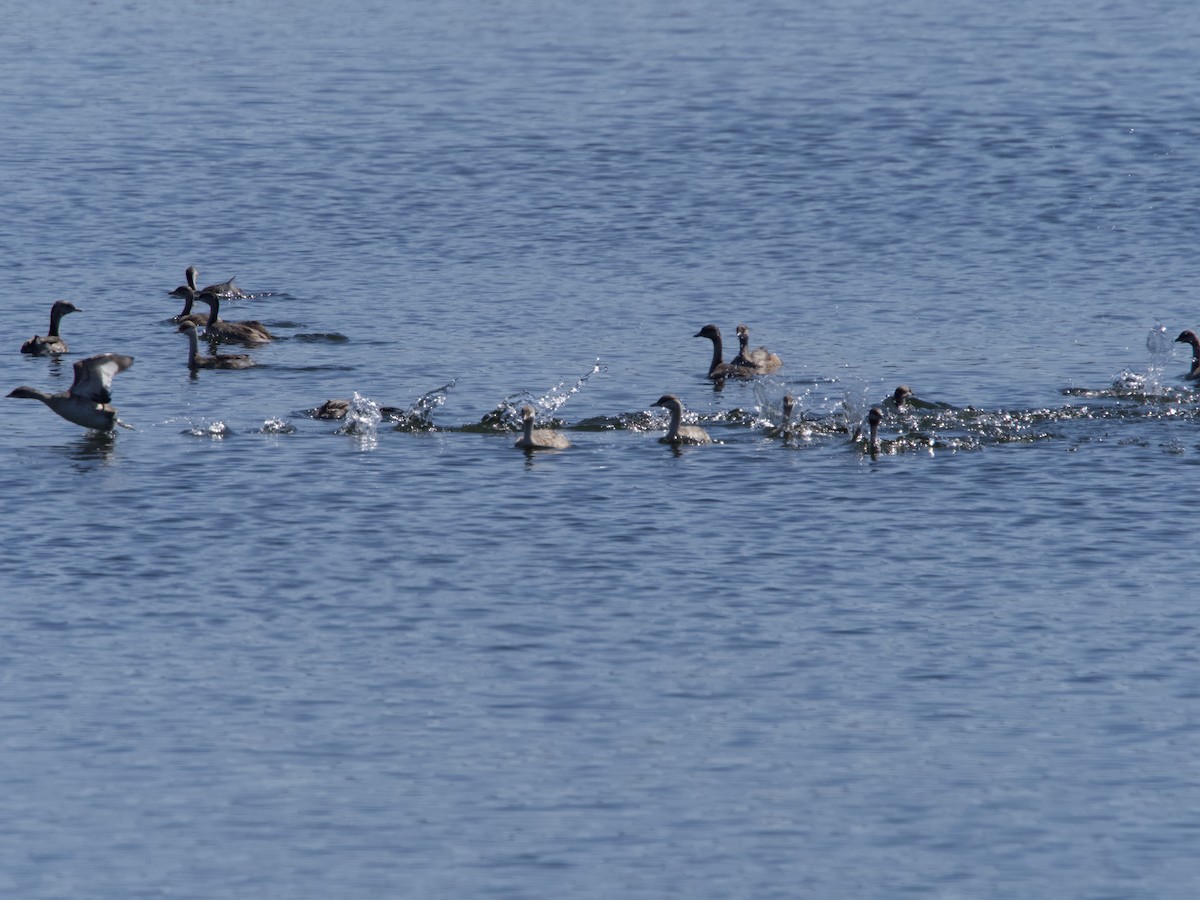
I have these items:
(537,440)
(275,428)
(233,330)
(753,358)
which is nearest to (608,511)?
(537,440)

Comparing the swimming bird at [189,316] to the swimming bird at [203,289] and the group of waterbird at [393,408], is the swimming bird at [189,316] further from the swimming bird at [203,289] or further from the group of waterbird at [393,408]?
the group of waterbird at [393,408]

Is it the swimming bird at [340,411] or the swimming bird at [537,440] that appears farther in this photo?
the swimming bird at [340,411]

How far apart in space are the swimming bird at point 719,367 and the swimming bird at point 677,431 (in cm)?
358

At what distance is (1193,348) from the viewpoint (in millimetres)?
33906

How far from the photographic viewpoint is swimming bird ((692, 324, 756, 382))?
32.5 metres

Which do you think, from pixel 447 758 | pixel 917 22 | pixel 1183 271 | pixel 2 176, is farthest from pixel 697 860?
pixel 917 22

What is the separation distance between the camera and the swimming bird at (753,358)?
1276 inches

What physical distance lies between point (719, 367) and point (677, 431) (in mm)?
4322

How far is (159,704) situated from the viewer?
62.1ft

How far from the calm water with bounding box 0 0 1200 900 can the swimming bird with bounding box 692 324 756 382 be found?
11.5 inches

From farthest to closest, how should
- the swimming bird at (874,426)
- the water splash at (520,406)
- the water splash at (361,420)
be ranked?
1. the water splash at (520,406)
2. the water splash at (361,420)
3. the swimming bird at (874,426)

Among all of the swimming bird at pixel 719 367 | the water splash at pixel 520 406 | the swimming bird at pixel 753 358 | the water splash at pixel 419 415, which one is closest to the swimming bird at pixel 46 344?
the water splash at pixel 419 415

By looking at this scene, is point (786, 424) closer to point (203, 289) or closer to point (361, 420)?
point (361, 420)

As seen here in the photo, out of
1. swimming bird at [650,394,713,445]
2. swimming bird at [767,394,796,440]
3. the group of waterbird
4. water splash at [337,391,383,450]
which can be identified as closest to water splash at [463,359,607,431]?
the group of waterbird
